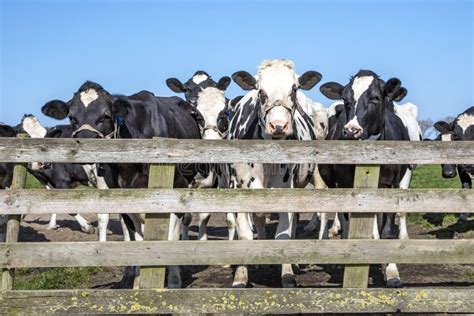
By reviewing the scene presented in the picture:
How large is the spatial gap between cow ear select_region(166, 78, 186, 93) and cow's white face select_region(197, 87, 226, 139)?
187cm

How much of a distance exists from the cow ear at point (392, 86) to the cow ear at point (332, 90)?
2.61 feet

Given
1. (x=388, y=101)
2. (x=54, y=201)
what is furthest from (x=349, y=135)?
(x=54, y=201)

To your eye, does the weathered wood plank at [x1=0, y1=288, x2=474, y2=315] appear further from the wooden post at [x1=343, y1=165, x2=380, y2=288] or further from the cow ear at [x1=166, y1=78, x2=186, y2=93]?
the cow ear at [x1=166, y1=78, x2=186, y2=93]

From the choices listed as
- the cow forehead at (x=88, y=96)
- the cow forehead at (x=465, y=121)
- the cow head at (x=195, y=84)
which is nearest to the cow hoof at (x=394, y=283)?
the cow forehead at (x=88, y=96)

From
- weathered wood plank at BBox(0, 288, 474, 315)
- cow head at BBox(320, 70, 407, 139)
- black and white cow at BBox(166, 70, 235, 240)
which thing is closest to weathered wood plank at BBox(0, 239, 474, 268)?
weathered wood plank at BBox(0, 288, 474, 315)

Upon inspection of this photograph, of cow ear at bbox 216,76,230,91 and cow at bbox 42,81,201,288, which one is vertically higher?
cow ear at bbox 216,76,230,91

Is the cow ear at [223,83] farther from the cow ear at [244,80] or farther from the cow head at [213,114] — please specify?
the cow ear at [244,80]

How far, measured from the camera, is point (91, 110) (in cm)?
933

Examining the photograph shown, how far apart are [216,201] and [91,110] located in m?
3.32

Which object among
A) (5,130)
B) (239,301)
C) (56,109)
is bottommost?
(239,301)

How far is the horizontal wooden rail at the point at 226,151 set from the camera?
Answer: 6.64 meters

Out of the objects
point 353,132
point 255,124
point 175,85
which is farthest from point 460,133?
point 255,124

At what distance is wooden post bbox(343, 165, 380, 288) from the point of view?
265 inches

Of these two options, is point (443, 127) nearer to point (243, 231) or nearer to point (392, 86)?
point (392, 86)
